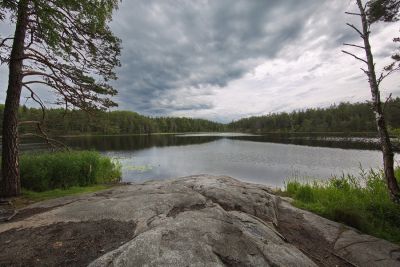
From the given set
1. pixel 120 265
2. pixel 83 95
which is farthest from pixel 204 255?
pixel 83 95

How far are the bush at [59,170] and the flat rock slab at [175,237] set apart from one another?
3902 millimetres

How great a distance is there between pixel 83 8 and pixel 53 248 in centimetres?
719

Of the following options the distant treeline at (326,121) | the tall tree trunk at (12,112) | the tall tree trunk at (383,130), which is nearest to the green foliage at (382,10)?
the tall tree trunk at (383,130)

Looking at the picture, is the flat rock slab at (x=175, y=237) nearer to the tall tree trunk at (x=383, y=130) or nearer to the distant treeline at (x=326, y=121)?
the tall tree trunk at (x=383, y=130)

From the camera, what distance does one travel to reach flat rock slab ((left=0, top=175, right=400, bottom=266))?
9.88 feet

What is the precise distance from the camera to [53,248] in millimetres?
3391

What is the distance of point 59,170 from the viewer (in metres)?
9.80

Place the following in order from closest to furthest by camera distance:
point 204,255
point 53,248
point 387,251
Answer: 1. point 204,255
2. point 53,248
3. point 387,251

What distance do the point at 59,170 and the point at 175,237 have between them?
29.8 ft

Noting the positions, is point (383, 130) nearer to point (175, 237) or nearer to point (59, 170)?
point (175, 237)

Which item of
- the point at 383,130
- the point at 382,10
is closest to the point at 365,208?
the point at 383,130

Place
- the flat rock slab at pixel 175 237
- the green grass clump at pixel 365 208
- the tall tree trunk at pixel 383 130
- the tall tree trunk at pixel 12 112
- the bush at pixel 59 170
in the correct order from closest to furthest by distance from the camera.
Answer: the flat rock slab at pixel 175 237 → the green grass clump at pixel 365 208 → the tall tree trunk at pixel 383 130 → the tall tree trunk at pixel 12 112 → the bush at pixel 59 170

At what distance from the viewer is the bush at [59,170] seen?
8.88 m

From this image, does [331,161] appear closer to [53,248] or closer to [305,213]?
[305,213]
